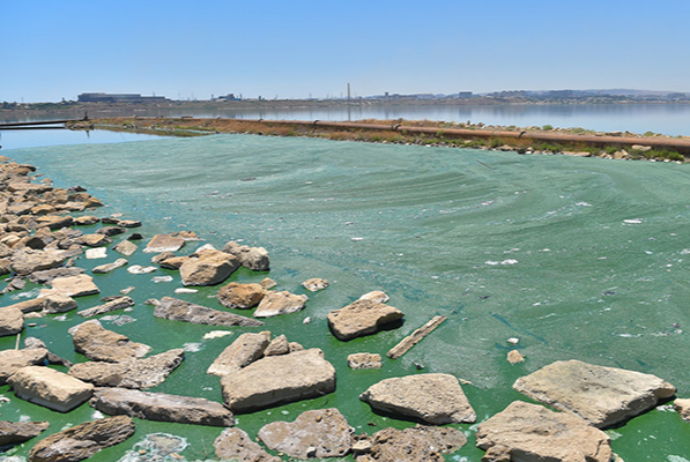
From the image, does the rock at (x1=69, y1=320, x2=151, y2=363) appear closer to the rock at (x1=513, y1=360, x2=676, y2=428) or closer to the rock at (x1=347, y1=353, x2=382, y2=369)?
the rock at (x1=347, y1=353, x2=382, y2=369)

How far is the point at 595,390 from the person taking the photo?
8.73ft

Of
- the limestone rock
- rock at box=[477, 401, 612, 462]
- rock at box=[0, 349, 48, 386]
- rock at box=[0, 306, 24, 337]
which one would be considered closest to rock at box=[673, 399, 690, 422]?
rock at box=[477, 401, 612, 462]

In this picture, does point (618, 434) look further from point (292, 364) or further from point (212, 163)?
point (212, 163)

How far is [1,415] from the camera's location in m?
2.67

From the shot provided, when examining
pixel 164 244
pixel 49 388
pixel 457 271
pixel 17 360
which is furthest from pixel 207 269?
pixel 457 271

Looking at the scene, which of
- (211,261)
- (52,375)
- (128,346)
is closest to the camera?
(52,375)

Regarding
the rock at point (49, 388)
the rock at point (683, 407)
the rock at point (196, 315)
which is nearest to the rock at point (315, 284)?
the rock at point (196, 315)

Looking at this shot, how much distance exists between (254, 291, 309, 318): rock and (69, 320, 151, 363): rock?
0.82 m

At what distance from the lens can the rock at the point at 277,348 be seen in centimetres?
315

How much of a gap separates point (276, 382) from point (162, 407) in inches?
22.2

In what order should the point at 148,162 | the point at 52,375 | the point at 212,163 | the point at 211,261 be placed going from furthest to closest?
the point at 148,162, the point at 212,163, the point at 211,261, the point at 52,375

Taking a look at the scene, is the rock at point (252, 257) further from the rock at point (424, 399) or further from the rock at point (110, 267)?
the rock at point (424, 399)

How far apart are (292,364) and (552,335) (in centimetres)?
165

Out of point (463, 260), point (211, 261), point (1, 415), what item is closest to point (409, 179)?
point (463, 260)
